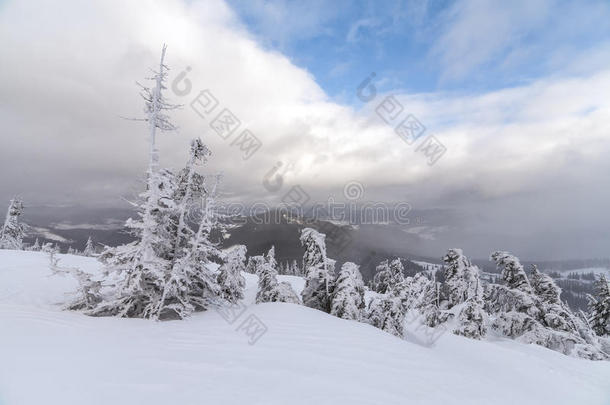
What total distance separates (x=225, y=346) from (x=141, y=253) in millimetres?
6337

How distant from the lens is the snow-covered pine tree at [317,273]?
18.1m

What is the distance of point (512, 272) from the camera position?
22.2 meters

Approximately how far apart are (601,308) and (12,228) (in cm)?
6962

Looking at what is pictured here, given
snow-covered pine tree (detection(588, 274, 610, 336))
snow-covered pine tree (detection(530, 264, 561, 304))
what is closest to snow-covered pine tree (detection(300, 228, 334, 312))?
snow-covered pine tree (detection(530, 264, 561, 304))

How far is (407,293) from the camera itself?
1869 cm

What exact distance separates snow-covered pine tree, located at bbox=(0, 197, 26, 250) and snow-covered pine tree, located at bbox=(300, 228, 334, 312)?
147 feet

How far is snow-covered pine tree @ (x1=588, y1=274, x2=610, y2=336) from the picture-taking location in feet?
83.3

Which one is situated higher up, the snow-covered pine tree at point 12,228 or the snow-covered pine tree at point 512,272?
the snow-covered pine tree at point 12,228

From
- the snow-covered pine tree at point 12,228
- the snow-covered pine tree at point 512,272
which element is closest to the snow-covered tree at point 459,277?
the snow-covered pine tree at point 512,272

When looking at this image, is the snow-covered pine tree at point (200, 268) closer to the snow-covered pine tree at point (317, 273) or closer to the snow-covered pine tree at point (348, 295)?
the snow-covered pine tree at point (317, 273)

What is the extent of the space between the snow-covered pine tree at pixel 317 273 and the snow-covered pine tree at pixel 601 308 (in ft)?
82.5

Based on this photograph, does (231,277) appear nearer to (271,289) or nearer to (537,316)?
(271,289)

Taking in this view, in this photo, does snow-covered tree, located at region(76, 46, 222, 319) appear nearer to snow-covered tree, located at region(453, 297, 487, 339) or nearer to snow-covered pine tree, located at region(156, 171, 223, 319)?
snow-covered pine tree, located at region(156, 171, 223, 319)

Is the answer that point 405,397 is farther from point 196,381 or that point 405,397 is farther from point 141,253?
point 141,253
